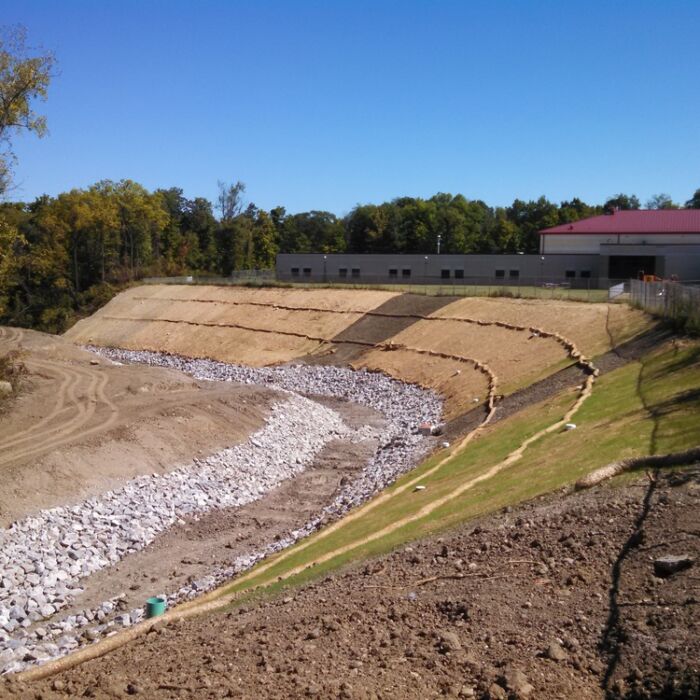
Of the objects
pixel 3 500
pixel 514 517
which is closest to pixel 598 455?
pixel 514 517

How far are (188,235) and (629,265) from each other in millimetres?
68894

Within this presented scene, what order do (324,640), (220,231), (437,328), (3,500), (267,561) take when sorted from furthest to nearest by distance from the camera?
1. (220,231)
2. (437,328)
3. (3,500)
4. (267,561)
5. (324,640)

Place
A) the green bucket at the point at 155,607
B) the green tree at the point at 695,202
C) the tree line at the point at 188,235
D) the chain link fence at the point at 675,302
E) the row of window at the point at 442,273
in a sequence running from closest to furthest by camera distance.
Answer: the green bucket at the point at 155,607 → the chain link fence at the point at 675,302 → the row of window at the point at 442,273 → the tree line at the point at 188,235 → the green tree at the point at 695,202

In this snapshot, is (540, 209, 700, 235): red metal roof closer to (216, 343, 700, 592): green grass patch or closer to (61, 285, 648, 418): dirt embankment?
(61, 285, 648, 418): dirt embankment

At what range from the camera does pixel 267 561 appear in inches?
690

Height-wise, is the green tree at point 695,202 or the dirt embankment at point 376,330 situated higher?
the green tree at point 695,202

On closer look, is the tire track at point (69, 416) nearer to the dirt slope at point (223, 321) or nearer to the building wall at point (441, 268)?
the dirt slope at point (223, 321)

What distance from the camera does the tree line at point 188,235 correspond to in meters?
94.2

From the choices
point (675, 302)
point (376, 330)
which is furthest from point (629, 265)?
Result: point (675, 302)

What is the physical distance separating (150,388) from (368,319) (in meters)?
26.7

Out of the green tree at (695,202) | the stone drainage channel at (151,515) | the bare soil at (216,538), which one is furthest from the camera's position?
the green tree at (695,202)

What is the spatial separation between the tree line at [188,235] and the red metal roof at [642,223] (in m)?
8.50

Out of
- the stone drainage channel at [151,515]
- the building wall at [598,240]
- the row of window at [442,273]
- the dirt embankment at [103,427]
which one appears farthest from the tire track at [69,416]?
the building wall at [598,240]

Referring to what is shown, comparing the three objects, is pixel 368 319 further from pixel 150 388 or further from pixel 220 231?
pixel 220 231
